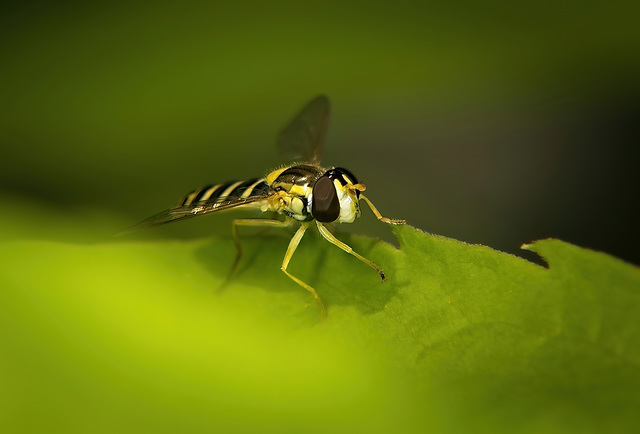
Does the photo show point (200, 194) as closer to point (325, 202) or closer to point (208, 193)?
point (208, 193)

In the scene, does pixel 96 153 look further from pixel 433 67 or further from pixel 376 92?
pixel 433 67

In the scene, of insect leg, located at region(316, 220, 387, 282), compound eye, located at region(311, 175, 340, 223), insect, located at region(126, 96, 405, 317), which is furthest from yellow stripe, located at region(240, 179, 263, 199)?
insect leg, located at region(316, 220, 387, 282)

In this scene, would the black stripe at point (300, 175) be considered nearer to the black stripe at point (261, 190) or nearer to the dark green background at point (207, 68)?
the black stripe at point (261, 190)

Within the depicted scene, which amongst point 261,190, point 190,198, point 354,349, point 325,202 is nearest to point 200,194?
point 190,198

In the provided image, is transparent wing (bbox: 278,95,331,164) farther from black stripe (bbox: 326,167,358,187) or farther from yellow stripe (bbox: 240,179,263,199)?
black stripe (bbox: 326,167,358,187)

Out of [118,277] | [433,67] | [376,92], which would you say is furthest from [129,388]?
[376,92]
